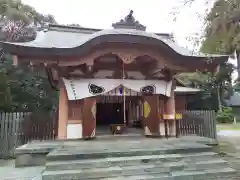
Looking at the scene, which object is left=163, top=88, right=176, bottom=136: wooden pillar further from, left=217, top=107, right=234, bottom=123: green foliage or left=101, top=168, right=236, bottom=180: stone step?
left=217, top=107, right=234, bottom=123: green foliage

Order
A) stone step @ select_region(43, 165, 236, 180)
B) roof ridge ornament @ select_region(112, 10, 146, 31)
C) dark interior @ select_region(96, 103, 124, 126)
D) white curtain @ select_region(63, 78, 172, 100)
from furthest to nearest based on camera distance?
1. dark interior @ select_region(96, 103, 124, 126)
2. roof ridge ornament @ select_region(112, 10, 146, 31)
3. white curtain @ select_region(63, 78, 172, 100)
4. stone step @ select_region(43, 165, 236, 180)

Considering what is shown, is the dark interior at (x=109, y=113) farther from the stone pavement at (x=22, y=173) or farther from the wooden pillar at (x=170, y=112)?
the stone pavement at (x=22, y=173)

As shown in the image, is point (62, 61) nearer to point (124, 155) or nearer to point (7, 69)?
point (124, 155)

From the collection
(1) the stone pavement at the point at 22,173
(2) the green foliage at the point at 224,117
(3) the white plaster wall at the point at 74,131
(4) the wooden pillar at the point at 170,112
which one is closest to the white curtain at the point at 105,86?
(4) the wooden pillar at the point at 170,112

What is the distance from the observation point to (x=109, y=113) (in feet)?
53.3

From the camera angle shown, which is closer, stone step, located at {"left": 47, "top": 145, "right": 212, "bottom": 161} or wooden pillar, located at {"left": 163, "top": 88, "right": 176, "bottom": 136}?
stone step, located at {"left": 47, "top": 145, "right": 212, "bottom": 161}

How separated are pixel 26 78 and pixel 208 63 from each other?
10948 millimetres

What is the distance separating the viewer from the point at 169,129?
8.37m

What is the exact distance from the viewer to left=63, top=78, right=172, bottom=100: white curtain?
7367 mm

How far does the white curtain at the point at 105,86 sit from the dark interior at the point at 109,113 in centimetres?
793

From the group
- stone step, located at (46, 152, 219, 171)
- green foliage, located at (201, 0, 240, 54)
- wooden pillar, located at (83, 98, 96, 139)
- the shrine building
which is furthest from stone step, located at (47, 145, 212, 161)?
green foliage, located at (201, 0, 240, 54)

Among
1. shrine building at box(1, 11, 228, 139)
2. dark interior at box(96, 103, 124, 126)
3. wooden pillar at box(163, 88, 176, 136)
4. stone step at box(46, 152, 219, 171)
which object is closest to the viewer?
stone step at box(46, 152, 219, 171)

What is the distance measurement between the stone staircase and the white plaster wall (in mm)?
2040

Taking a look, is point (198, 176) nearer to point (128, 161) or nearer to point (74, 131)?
point (128, 161)
